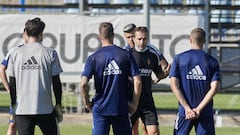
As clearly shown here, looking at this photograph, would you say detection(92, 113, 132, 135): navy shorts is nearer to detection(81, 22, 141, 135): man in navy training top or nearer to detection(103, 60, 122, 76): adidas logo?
detection(81, 22, 141, 135): man in navy training top

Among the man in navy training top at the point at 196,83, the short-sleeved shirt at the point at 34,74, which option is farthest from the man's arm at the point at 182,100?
the short-sleeved shirt at the point at 34,74

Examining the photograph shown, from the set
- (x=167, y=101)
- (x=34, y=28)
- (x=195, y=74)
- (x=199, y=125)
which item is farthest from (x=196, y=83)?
(x=167, y=101)

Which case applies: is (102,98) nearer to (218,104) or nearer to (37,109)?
(37,109)

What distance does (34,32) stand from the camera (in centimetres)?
757

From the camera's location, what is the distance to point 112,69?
25.7 feet

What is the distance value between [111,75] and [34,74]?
0.87m

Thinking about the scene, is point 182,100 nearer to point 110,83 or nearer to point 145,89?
point 110,83

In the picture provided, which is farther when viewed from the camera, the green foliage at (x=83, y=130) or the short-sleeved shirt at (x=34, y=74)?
the green foliage at (x=83, y=130)

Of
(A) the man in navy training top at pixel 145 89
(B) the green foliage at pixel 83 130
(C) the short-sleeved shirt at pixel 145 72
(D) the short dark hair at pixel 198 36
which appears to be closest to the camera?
(D) the short dark hair at pixel 198 36

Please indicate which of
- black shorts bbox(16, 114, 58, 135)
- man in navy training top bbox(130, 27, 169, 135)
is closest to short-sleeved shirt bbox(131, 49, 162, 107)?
man in navy training top bbox(130, 27, 169, 135)

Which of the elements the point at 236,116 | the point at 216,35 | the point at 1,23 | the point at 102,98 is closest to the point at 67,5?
the point at 216,35

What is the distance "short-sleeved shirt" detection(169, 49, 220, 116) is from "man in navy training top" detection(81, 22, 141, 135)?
21.4 inches

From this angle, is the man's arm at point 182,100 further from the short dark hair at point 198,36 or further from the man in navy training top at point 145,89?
the man in navy training top at point 145,89

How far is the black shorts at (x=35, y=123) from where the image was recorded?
7.67m
